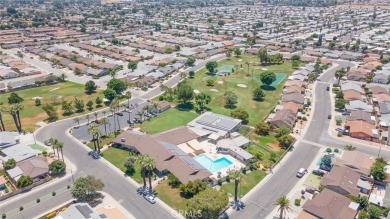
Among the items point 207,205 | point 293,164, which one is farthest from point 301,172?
point 207,205

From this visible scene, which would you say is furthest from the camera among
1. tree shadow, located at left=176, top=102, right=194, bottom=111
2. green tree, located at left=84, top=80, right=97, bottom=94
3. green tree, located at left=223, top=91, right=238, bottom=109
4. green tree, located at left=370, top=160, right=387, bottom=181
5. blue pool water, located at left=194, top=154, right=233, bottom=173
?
green tree, located at left=84, top=80, right=97, bottom=94

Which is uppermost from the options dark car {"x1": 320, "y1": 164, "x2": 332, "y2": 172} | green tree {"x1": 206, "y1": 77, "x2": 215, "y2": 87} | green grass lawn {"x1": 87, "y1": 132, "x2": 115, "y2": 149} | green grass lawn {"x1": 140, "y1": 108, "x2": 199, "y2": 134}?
green tree {"x1": 206, "y1": 77, "x2": 215, "y2": 87}

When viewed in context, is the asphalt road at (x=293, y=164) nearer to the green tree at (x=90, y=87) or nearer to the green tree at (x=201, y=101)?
the green tree at (x=201, y=101)

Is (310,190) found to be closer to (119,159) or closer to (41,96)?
(119,159)

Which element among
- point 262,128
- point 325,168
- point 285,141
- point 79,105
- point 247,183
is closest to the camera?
point 247,183

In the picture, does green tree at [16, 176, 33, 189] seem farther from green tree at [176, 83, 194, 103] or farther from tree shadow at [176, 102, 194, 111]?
green tree at [176, 83, 194, 103]

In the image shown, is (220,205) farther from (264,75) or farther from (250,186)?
(264,75)

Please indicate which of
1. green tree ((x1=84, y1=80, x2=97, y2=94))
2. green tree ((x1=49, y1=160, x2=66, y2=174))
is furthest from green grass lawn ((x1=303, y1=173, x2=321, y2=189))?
green tree ((x1=84, y1=80, x2=97, y2=94))
